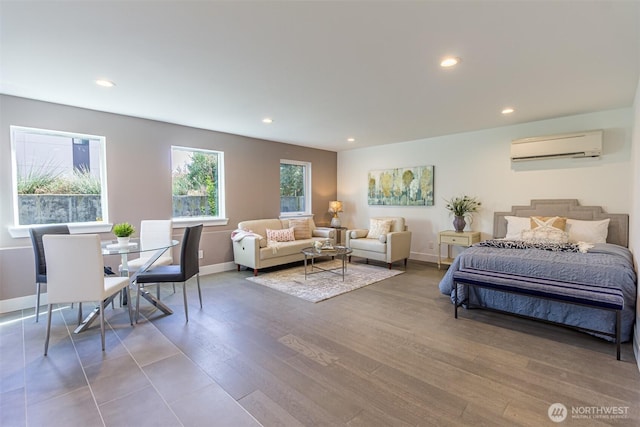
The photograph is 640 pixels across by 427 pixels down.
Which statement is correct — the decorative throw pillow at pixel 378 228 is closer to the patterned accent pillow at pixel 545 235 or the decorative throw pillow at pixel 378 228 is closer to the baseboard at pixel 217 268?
the patterned accent pillow at pixel 545 235

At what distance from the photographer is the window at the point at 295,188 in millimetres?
6375

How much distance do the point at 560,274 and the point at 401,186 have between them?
3.65 metres

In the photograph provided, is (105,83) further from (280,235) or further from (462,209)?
(462,209)

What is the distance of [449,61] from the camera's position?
99.1 inches

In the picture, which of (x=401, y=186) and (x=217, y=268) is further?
(x=401, y=186)

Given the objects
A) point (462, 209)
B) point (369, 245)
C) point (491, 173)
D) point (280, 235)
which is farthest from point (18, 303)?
point (491, 173)

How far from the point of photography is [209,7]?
1809mm

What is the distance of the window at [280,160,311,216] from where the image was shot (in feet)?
20.9

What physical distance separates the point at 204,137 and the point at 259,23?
3388 millimetres

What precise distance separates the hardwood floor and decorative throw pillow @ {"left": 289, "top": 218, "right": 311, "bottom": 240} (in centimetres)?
249

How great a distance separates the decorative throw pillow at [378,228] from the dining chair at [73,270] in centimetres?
436

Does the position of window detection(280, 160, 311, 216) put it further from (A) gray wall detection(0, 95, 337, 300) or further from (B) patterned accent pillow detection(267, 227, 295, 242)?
(B) patterned accent pillow detection(267, 227, 295, 242)

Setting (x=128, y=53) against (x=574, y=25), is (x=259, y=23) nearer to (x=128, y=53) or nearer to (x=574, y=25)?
(x=128, y=53)

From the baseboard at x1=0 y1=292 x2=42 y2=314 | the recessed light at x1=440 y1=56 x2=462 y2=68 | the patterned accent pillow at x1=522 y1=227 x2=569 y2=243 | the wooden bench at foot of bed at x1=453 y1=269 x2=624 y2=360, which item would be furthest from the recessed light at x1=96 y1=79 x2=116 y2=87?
the patterned accent pillow at x1=522 y1=227 x2=569 y2=243
